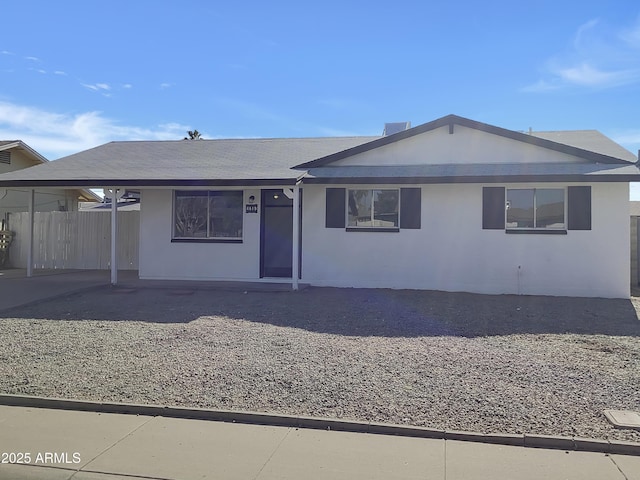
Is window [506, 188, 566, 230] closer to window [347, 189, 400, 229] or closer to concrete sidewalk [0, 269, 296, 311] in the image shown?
window [347, 189, 400, 229]

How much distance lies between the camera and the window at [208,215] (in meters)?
14.3

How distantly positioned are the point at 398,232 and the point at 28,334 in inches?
331

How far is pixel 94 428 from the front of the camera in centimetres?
477

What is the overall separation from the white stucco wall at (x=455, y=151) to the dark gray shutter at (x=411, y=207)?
3.32 feet

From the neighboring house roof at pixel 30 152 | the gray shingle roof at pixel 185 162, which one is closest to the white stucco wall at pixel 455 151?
the gray shingle roof at pixel 185 162

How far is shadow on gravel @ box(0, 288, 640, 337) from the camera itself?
870 cm

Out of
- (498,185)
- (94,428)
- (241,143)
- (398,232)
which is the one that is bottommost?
(94,428)

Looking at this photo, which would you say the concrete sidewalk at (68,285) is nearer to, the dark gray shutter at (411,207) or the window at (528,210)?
the dark gray shutter at (411,207)

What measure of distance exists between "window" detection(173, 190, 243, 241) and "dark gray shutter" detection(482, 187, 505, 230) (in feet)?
21.1

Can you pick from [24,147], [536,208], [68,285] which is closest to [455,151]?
[536,208]

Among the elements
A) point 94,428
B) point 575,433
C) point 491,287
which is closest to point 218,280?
point 491,287

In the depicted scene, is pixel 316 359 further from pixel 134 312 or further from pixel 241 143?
pixel 241 143

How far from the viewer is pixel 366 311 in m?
10.0

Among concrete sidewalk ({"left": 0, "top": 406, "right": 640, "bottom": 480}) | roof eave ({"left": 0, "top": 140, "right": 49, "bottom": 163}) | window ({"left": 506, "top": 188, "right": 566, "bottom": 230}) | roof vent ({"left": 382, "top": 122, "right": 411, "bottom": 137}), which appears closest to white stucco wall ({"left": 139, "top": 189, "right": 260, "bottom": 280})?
roof vent ({"left": 382, "top": 122, "right": 411, "bottom": 137})
